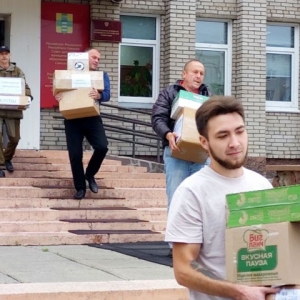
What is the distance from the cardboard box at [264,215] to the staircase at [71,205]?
22.0ft

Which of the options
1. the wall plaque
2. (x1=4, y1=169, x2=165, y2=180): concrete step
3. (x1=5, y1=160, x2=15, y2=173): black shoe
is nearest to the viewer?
(x1=5, y1=160, x2=15, y2=173): black shoe

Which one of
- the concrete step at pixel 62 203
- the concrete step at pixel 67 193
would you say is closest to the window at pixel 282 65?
the concrete step at pixel 67 193

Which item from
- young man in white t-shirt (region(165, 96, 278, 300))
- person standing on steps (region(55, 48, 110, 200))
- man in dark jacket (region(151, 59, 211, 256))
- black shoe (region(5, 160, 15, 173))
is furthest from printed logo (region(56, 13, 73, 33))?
young man in white t-shirt (region(165, 96, 278, 300))

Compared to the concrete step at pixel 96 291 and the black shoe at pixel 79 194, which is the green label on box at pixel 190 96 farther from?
the black shoe at pixel 79 194

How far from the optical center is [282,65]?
16.5 m

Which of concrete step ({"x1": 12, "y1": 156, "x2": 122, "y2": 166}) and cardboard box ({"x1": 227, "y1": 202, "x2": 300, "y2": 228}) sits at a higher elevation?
cardboard box ({"x1": 227, "y1": 202, "x2": 300, "y2": 228})

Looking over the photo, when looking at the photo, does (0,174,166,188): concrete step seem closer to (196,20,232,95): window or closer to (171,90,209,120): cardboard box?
(196,20,232,95): window

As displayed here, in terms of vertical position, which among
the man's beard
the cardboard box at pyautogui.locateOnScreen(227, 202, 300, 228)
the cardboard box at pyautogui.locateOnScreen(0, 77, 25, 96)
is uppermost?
the cardboard box at pyautogui.locateOnScreen(0, 77, 25, 96)

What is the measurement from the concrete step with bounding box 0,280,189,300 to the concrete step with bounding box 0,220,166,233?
347 centimetres

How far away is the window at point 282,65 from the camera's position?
16.4m

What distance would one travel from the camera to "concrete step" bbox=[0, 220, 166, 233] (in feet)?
32.8

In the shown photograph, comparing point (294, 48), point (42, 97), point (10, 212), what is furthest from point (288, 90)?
point (10, 212)

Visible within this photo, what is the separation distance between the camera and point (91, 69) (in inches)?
392

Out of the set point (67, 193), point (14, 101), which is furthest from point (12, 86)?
point (67, 193)
